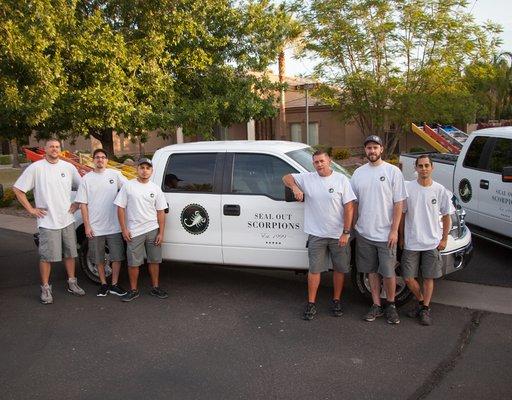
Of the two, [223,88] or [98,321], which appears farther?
[223,88]

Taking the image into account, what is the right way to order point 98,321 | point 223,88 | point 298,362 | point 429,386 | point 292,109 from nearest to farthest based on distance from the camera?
point 429,386, point 298,362, point 98,321, point 223,88, point 292,109

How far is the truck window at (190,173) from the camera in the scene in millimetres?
5797

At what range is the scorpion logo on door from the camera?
5.74m

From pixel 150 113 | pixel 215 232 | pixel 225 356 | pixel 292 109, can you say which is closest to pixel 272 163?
pixel 215 232

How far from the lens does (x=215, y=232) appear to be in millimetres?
5719

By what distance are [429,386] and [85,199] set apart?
3921mm

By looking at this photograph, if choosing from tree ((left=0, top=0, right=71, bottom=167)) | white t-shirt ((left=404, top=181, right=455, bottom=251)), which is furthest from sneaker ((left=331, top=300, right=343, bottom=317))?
tree ((left=0, top=0, right=71, bottom=167))

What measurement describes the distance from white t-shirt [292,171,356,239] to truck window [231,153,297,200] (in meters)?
0.49

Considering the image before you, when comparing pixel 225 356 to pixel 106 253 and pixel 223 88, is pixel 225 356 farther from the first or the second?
pixel 223 88

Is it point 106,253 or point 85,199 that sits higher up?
point 85,199

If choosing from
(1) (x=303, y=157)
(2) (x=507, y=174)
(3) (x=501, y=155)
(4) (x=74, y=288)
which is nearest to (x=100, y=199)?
(4) (x=74, y=288)

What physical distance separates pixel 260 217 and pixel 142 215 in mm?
1256

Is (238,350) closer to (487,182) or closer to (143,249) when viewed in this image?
(143,249)

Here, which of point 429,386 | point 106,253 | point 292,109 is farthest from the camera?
point 292,109
